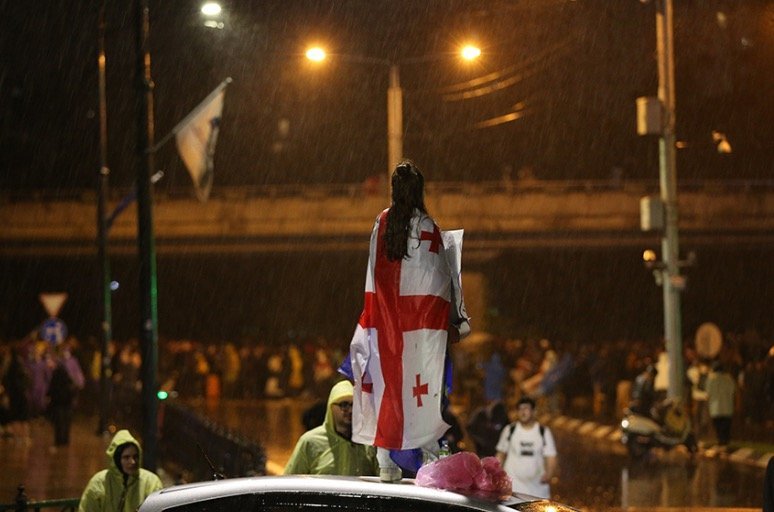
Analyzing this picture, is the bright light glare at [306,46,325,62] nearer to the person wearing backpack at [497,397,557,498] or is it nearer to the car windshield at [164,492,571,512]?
the person wearing backpack at [497,397,557,498]

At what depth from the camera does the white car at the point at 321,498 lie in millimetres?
5678

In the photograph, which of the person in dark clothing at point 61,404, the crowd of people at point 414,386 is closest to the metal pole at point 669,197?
the crowd of people at point 414,386

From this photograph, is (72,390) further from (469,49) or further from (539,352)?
(539,352)

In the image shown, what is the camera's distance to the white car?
568cm

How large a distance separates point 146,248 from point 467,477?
10.4 meters

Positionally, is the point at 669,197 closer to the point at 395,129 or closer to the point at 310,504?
the point at 395,129

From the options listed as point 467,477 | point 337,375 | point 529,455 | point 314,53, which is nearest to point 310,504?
point 467,477

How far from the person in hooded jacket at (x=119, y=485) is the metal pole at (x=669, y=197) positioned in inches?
730

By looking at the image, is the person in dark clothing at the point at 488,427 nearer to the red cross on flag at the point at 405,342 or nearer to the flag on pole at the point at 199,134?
the flag on pole at the point at 199,134

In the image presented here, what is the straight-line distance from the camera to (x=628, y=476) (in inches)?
858

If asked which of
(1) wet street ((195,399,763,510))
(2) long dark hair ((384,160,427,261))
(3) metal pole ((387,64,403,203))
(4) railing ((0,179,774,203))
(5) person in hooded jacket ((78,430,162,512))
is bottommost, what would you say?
(1) wet street ((195,399,763,510))

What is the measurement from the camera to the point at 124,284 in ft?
247

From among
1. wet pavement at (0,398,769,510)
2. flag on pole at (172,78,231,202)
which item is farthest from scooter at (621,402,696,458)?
flag on pole at (172,78,231,202)

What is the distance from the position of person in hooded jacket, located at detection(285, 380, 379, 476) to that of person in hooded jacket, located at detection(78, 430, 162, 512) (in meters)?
1.08
